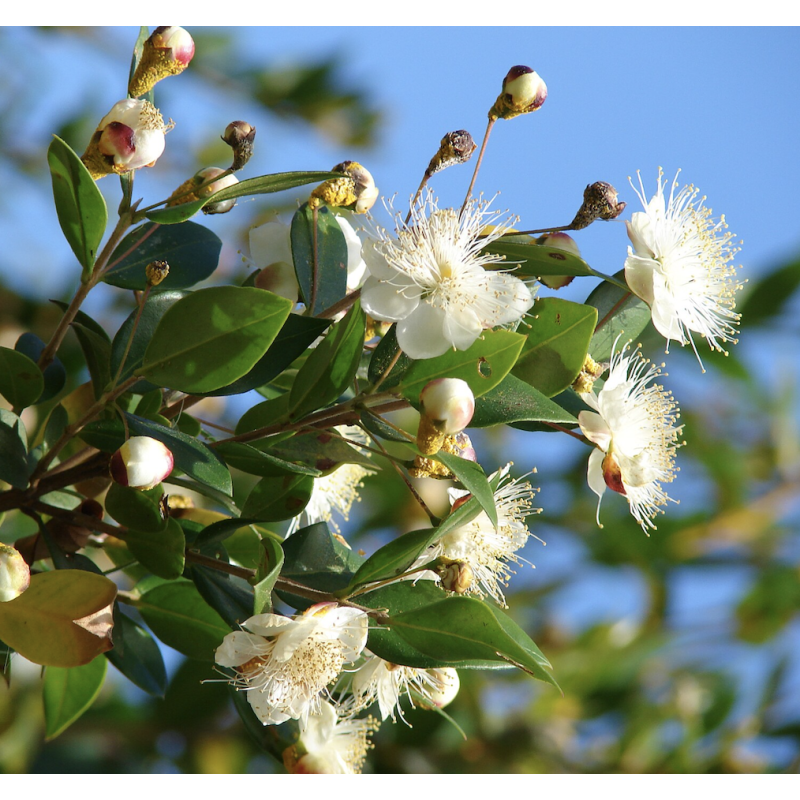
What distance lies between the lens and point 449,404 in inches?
21.8

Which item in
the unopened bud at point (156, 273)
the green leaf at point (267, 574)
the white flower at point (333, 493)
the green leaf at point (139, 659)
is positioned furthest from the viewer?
the white flower at point (333, 493)

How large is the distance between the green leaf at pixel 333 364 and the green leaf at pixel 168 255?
169 mm

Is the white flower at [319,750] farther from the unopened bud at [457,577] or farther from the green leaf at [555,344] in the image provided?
the green leaf at [555,344]

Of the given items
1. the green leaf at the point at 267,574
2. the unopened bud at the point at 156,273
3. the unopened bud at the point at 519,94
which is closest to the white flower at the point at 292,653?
the green leaf at the point at 267,574

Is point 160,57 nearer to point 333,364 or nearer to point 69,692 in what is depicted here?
point 333,364

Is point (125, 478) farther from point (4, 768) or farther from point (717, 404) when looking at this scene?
point (717, 404)

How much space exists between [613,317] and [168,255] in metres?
0.36

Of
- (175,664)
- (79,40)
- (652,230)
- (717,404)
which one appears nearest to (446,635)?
(652,230)

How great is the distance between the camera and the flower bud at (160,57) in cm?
66

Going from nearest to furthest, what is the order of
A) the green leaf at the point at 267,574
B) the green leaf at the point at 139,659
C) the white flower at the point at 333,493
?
the green leaf at the point at 267,574
the green leaf at the point at 139,659
the white flower at the point at 333,493

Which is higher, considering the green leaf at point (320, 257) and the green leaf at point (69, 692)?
the green leaf at point (320, 257)

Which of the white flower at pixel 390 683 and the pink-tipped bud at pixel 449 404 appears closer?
the pink-tipped bud at pixel 449 404

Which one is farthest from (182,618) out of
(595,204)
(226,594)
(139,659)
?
(595,204)

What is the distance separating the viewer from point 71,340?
67.0 inches
